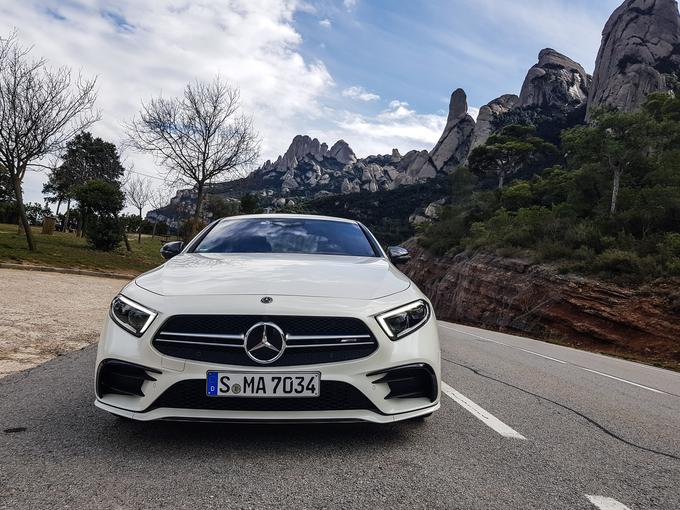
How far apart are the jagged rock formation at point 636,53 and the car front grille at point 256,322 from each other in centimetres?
7739

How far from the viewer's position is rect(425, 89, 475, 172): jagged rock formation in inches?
4391

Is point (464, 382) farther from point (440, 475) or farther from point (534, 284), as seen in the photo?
point (534, 284)

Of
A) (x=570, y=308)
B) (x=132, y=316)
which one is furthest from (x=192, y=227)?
(x=132, y=316)

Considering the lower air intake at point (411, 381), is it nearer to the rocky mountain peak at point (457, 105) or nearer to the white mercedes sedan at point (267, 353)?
the white mercedes sedan at point (267, 353)

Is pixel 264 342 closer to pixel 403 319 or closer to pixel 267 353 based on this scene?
pixel 267 353

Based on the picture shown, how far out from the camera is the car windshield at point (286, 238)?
413cm

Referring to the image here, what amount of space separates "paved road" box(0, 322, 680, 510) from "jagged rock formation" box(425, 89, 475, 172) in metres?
109

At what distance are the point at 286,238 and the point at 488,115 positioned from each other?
10898 centimetres

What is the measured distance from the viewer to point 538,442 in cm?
315

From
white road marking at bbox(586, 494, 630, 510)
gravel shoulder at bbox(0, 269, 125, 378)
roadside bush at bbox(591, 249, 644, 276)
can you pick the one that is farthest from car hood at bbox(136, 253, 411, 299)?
roadside bush at bbox(591, 249, 644, 276)

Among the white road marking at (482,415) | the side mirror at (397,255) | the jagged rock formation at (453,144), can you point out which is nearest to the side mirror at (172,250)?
the side mirror at (397,255)

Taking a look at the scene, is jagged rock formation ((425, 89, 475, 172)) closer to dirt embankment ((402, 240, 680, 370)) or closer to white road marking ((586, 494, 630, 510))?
dirt embankment ((402, 240, 680, 370))

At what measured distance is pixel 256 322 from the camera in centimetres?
256

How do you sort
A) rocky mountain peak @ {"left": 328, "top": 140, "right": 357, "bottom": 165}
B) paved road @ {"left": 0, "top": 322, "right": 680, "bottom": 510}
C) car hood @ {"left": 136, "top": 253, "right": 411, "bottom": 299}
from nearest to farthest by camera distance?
1. paved road @ {"left": 0, "top": 322, "right": 680, "bottom": 510}
2. car hood @ {"left": 136, "top": 253, "right": 411, "bottom": 299}
3. rocky mountain peak @ {"left": 328, "top": 140, "right": 357, "bottom": 165}
